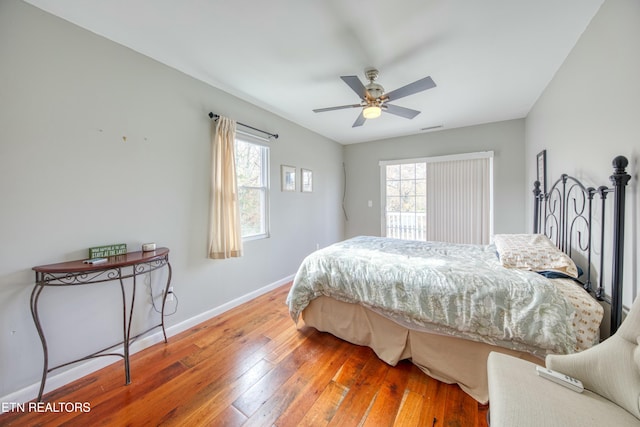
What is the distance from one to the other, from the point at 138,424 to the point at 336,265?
1581 millimetres

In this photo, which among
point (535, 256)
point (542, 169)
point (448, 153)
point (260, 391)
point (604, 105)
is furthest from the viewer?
point (448, 153)

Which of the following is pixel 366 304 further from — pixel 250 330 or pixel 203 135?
pixel 203 135

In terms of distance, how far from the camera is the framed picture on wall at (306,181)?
3850 millimetres

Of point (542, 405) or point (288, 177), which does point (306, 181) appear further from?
point (542, 405)

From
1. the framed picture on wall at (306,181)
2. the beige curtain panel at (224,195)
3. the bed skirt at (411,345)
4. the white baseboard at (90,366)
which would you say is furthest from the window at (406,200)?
the white baseboard at (90,366)

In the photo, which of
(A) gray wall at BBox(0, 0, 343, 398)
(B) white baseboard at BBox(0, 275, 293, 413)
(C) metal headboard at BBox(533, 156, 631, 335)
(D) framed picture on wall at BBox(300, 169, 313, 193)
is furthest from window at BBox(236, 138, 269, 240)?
(C) metal headboard at BBox(533, 156, 631, 335)

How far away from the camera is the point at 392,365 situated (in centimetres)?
179

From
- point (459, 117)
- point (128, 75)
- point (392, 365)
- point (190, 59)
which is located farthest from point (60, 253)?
point (459, 117)

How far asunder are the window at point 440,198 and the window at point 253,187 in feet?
8.12

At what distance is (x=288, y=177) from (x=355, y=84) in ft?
6.03

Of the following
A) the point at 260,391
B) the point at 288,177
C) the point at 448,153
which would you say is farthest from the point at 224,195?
the point at 448,153

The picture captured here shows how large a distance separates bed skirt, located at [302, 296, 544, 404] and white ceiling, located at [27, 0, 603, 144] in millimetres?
2164

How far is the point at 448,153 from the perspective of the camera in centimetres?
404

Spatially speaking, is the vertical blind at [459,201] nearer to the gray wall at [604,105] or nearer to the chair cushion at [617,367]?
the gray wall at [604,105]
